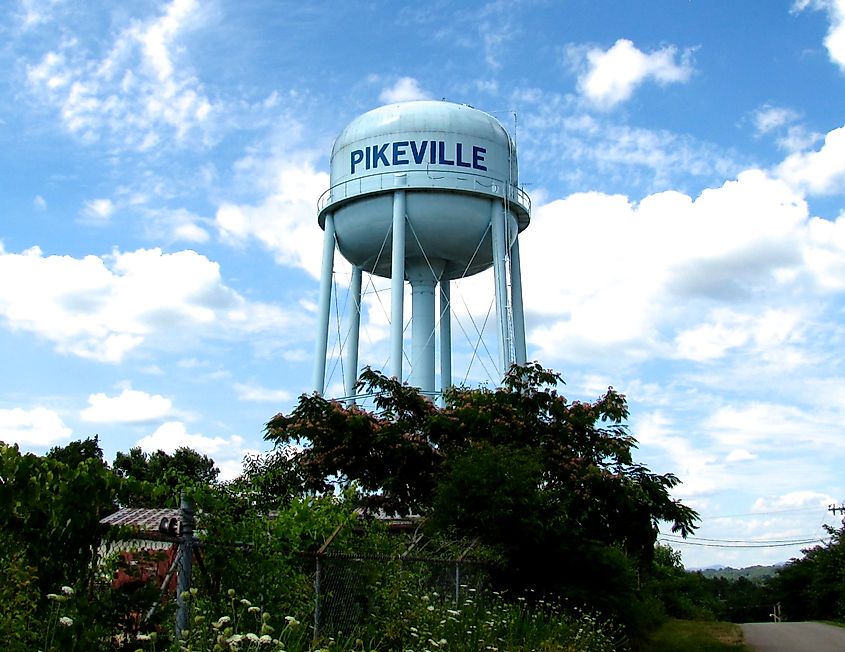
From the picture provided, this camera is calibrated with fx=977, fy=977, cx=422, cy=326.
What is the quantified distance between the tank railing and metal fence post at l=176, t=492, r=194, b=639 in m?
18.6

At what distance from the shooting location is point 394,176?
2531 cm

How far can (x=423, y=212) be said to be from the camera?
2527 centimetres

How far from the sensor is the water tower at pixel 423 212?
82.7 ft

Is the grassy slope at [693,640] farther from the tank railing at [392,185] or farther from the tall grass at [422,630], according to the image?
the tank railing at [392,185]

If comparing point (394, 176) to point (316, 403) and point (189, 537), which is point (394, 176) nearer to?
point (316, 403)

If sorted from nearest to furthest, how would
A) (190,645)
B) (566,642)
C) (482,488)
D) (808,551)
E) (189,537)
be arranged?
(190,645), (189,537), (566,642), (482,488), (808,551)

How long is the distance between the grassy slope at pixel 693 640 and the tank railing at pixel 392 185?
1171cm

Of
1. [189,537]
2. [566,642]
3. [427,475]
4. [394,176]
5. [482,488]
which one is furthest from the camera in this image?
[394,176]

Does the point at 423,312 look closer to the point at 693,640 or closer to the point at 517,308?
the point at 517,308

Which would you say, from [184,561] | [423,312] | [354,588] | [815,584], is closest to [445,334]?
[423,312]

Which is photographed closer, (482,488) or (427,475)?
(482,488)

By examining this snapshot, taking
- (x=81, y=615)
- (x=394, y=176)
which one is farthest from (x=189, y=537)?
(x=394, y=176)

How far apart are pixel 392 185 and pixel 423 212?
3.47 ft

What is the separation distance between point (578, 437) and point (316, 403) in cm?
565
